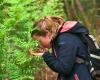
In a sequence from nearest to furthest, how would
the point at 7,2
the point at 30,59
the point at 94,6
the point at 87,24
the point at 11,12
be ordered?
the point at 30,59
the point at 11,12
the point at 7,2
the point at 87,24
the point at 94,6

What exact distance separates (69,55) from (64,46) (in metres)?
0.12

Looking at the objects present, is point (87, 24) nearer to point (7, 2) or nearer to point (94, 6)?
point (94, 6)

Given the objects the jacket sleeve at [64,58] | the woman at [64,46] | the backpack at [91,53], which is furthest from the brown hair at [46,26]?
the jacket sleeve at [64,58]

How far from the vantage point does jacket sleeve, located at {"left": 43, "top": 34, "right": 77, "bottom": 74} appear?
195 inches

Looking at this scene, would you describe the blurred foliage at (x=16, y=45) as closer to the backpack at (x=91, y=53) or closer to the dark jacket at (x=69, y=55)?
the dark jacket at (x=69, y=55)

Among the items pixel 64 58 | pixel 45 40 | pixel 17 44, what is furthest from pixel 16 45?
pixel 64 58

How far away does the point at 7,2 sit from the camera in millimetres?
6609

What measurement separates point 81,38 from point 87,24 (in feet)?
15.4

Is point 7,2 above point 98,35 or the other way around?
above

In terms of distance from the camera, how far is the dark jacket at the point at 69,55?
16.3 feet

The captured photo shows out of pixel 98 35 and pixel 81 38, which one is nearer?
pixel 81 38

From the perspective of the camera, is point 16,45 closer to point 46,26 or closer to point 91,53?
point 46,26

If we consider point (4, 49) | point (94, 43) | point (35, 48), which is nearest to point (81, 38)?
point (94, 43)

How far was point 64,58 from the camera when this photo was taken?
16.3ft
